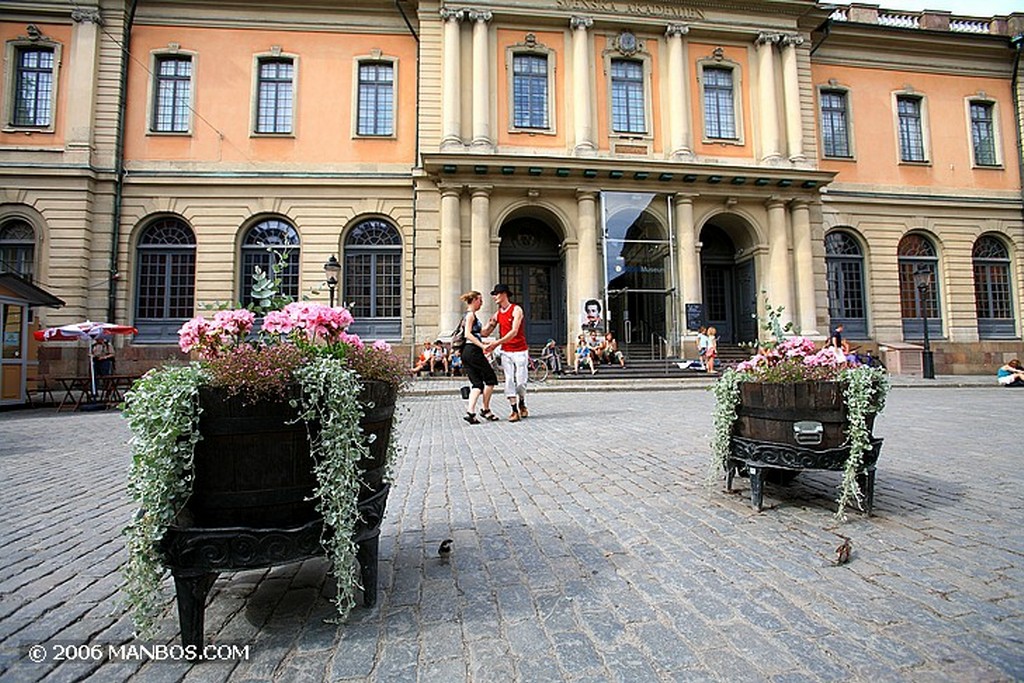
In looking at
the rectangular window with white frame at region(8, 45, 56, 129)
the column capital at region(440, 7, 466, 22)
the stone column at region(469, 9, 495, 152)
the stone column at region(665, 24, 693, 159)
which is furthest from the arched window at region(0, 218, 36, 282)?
the stone column at region(665, 24, 693, 159)

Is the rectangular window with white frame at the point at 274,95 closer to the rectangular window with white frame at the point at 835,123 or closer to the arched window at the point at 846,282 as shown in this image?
the rectangular window with white frame at the point at 835,123

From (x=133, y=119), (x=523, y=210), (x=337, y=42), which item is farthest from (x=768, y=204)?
(x=133, y=119)

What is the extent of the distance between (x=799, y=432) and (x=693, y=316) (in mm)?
16698

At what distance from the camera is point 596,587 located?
2.35 m

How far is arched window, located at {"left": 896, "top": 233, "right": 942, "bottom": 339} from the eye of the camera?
22.7 meters

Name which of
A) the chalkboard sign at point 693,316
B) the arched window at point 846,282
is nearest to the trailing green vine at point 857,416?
the chalkboard sign at point 693,316

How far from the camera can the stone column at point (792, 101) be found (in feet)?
68.2

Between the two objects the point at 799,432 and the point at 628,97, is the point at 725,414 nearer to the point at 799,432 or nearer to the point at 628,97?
the point at 799,432

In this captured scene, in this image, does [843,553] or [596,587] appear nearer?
[596,587]

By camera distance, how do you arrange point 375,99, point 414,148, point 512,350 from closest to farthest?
point 512,350
point 414,148
point 375,99

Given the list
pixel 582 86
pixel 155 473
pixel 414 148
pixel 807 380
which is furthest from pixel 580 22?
pixel 155 473

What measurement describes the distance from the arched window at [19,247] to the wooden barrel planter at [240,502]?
912 inches

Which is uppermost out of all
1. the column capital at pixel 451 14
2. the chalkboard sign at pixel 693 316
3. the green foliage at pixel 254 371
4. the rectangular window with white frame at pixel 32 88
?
the column capital at pixel 451 14

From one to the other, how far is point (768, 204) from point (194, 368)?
74.0ft
